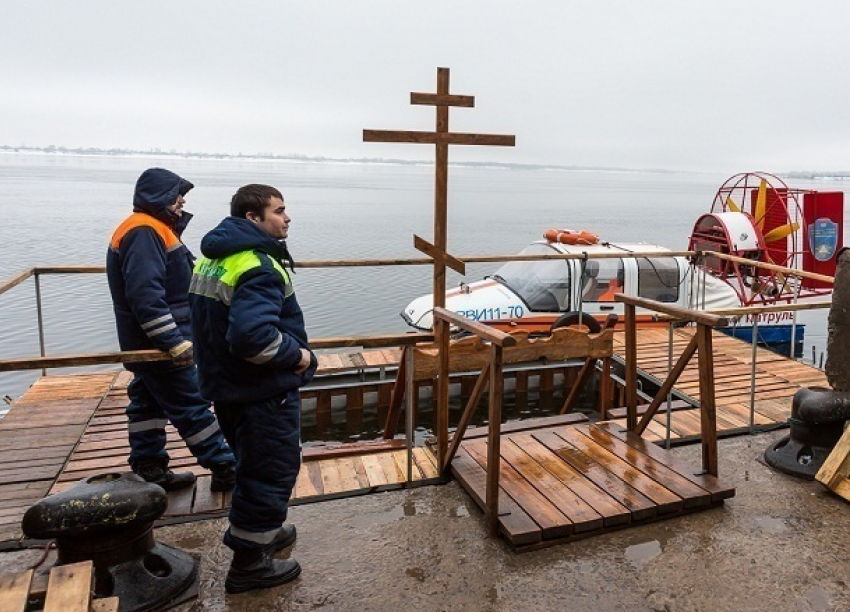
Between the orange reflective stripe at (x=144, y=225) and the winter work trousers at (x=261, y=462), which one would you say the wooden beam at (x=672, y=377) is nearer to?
the winter work trousers at (x=261, y=462)

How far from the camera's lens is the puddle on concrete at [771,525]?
3.96 metres

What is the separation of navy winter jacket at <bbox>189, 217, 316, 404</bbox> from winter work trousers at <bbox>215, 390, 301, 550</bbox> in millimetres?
84

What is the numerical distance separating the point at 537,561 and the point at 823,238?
12974mm

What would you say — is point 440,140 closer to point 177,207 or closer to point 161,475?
point 177,207

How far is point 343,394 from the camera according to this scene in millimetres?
8938

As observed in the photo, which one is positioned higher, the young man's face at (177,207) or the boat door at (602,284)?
the young man's face at (177,207)

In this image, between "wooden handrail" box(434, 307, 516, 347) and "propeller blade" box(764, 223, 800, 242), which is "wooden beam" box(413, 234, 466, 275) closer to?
"wooden handrail" box(434, 307, 516, 347)

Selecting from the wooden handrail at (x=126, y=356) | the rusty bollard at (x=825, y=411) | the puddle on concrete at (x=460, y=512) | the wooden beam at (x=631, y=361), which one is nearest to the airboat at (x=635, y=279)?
the wooden beam at (x=631, y=361)

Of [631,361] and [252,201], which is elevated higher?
[252,201]

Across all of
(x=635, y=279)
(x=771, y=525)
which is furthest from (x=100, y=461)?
(x=635, y=279)

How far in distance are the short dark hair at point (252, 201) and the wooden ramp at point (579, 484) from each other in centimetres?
215

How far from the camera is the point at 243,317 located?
295 centimetres

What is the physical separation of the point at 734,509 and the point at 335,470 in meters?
2.59

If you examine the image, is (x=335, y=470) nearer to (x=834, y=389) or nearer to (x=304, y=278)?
(x=834, y=389)
